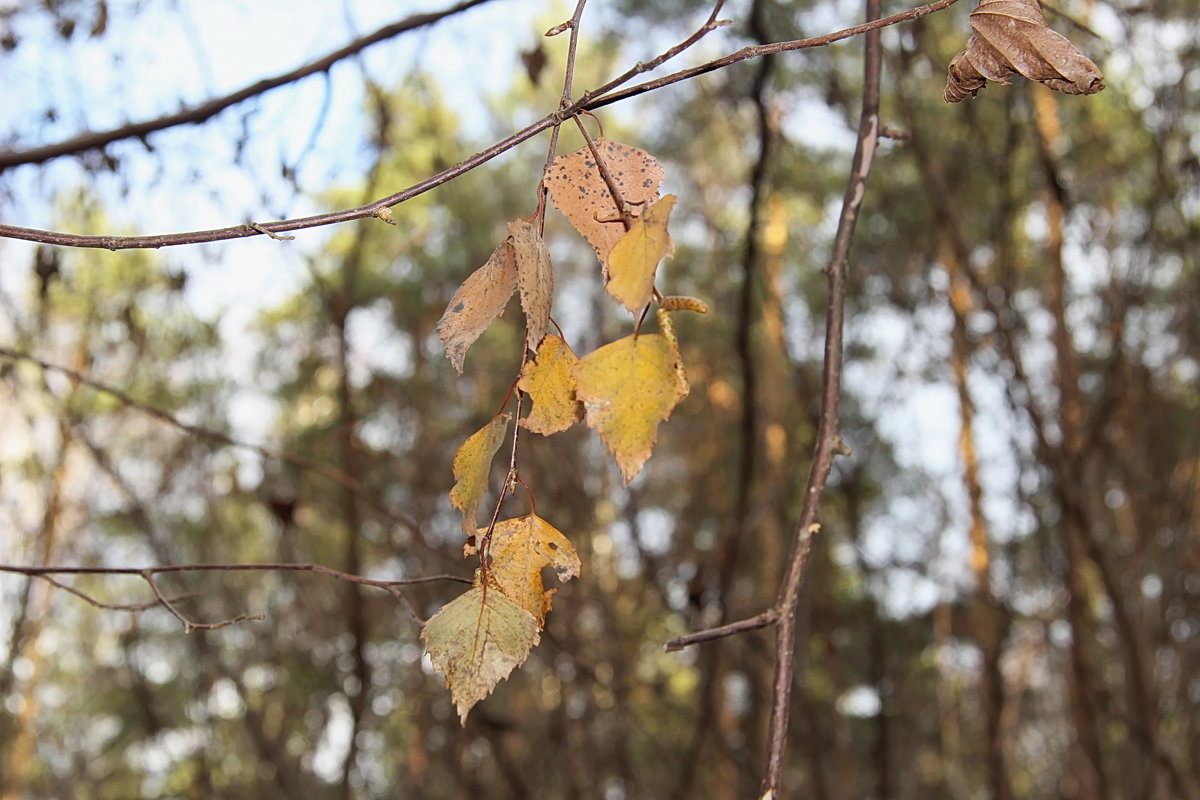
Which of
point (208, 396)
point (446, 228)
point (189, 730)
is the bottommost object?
point (189, 730)

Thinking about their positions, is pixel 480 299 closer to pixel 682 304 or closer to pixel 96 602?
pixel 682 304

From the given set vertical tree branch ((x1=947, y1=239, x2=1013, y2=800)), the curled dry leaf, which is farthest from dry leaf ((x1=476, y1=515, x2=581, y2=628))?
vertical tree branch ((x1=947, y1=239, x2=1013, y2=800))

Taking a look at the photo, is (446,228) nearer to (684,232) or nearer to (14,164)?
(684,232)

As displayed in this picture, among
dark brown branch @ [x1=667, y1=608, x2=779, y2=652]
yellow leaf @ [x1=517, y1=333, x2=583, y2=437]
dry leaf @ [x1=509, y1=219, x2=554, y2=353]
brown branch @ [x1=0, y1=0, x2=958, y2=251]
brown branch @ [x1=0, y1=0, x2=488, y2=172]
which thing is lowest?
dark brown branch @ [x1=667, y1=608, x2=779, y2=652]

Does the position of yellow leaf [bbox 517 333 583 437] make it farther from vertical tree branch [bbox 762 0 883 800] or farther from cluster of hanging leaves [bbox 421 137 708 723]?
vertical tree branch [bbox 762 0 883 800]

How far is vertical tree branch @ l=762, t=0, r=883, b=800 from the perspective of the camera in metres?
0.53

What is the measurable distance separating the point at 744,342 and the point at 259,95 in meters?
0.88

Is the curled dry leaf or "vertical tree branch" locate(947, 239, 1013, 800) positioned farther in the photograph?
"vertical tree branch" locate(947, 239, 1013, 800)

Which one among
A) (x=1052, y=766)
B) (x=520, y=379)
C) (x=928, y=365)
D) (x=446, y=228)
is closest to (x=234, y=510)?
(x=446, y=228)

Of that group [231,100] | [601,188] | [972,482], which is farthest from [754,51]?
[972,482]

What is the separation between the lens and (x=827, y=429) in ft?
2.09

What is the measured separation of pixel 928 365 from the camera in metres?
6.27

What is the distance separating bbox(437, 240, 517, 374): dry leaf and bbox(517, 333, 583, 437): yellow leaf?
0.03 metres

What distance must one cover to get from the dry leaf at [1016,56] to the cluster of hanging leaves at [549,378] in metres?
0.15
